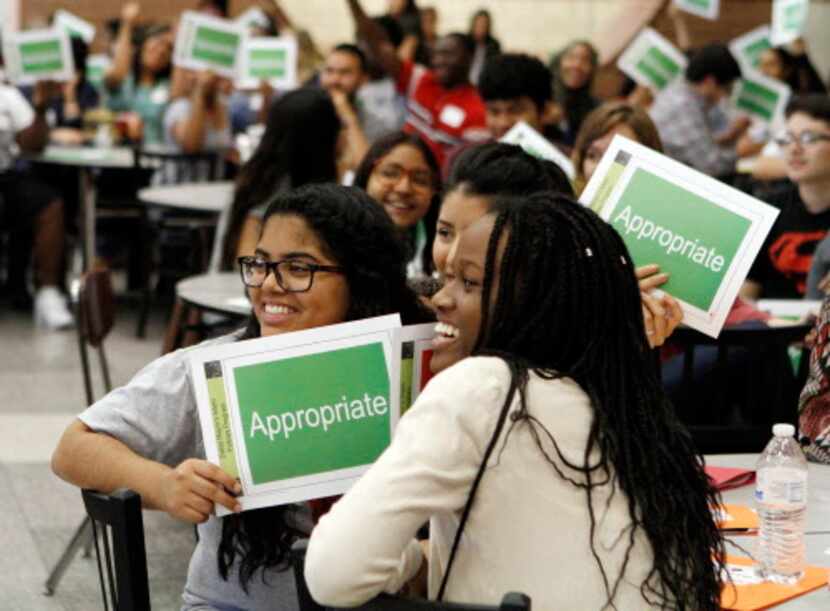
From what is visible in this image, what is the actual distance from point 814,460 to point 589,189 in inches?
28.2

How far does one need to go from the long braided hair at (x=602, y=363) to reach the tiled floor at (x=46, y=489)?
257 centimetres

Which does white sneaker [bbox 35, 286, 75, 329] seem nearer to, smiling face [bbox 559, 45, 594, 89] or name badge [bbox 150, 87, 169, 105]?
name badge [bbox 150, 87, 169, 105]

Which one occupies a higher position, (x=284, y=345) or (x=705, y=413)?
(x=284, y=345)

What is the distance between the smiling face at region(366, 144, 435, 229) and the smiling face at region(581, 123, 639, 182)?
53 centimetres

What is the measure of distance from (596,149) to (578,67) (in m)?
4.99

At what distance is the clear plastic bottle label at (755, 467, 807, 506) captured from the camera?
7.70 feet

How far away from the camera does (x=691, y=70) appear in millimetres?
8766

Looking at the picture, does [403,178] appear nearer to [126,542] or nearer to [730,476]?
[730,476]

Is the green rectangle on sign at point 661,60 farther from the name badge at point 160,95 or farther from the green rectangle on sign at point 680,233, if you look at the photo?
the green rectangle on sign at point 680,233

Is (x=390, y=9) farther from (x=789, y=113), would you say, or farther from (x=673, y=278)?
(x=673, y=278)

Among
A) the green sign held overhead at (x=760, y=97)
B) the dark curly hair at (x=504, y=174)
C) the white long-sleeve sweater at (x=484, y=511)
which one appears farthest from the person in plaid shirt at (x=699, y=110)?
the white long-sleeve sweater at (x=484, y=511)

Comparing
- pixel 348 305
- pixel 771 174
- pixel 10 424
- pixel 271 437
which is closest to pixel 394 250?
pixel 348 305

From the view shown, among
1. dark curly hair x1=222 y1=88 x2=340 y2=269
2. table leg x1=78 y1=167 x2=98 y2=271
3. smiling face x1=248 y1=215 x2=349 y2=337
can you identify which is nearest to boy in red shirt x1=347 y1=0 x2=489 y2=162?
dark curly hair x1=222 y1=88 x2=340 y2=269

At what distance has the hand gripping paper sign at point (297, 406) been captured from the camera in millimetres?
2184
